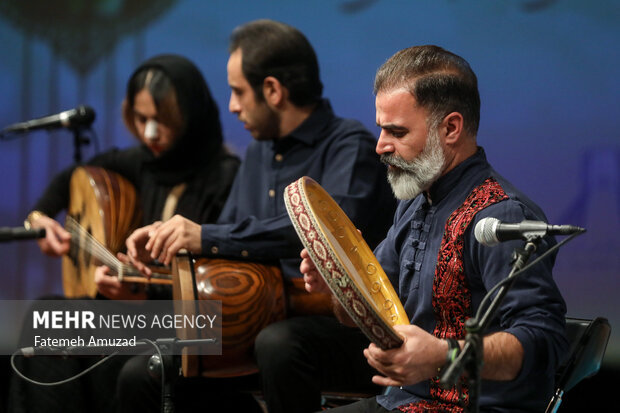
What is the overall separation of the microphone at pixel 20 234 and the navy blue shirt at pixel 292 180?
859 millimetres

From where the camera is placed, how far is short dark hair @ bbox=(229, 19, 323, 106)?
135 inches

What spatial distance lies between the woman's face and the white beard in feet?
6.27

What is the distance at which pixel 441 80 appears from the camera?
223 centimetres

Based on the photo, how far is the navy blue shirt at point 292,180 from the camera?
3.07 meters

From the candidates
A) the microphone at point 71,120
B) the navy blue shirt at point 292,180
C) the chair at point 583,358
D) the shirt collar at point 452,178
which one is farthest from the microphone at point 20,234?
the microphone at point 71,120

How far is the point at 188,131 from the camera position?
3.92 m

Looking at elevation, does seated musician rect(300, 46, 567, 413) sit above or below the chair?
above

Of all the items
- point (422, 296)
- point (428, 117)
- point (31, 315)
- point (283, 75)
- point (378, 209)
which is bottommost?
point (31, 315)

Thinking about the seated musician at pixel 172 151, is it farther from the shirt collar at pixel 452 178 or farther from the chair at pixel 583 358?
the chair at pixel 583 358

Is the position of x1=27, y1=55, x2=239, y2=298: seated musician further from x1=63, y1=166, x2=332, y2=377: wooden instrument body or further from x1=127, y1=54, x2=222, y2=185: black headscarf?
x1=63, y1=166, x2=332, y2=377: wooden instrument body

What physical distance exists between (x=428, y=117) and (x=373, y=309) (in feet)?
2.22

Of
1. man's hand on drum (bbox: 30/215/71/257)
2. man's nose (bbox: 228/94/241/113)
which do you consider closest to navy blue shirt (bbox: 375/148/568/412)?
man's nose (bbox: 228/94/241/113)

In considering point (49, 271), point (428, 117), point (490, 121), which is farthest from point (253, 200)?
point (49, 271)

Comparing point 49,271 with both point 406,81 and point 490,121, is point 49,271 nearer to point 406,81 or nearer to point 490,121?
point 490,121
